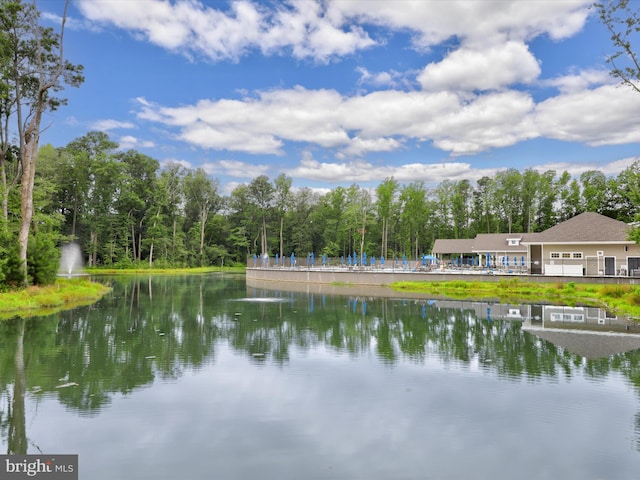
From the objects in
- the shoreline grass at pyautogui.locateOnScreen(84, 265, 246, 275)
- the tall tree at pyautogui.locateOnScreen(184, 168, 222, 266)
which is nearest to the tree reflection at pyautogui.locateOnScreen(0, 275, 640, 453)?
the shoreline grass at pyautogui.locateOnScreen(84, 265, 246, 275)

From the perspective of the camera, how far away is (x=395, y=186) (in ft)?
228

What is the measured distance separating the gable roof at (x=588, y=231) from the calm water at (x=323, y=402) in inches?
861

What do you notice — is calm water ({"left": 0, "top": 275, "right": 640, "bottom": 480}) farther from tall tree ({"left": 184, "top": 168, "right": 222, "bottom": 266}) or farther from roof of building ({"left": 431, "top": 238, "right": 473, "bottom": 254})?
tall tree ({"left": 184, "top": 168, "right": 222, "bottom": 266})

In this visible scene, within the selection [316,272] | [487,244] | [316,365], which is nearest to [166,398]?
[316,365]

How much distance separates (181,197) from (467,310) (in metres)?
62.4

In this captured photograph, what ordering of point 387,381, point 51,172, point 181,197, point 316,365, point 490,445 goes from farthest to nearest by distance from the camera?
point 181,197, point 51,172, point 316,365, point 387,381, point 490,445

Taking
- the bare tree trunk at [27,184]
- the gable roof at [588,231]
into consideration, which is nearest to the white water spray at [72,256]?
the bare tree trunk at [27,184]

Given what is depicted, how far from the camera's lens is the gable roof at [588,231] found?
33.2 m

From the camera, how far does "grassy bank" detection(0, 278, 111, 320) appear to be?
19219 mm

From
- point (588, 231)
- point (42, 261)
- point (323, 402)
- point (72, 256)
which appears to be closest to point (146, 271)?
point (72, 256)

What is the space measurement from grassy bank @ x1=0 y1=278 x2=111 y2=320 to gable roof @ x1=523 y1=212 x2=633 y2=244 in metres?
34.3

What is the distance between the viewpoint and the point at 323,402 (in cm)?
827

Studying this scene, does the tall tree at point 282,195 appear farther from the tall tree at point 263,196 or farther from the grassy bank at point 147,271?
the grassy bank at point 147,271

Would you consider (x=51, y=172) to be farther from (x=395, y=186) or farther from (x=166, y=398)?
(x=166, y=398)
